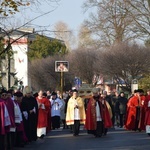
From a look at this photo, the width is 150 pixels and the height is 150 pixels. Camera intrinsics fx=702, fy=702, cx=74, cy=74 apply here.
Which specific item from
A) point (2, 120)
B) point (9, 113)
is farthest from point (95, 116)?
point (2, 120)

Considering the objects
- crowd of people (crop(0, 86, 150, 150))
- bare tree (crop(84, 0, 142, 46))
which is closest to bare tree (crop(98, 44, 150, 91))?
bare tree (crop(84, 0, 142, 46))

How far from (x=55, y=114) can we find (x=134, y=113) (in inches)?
166

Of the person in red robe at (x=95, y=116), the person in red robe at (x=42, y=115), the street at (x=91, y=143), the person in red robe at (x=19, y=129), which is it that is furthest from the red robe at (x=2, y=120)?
the person in red robe at (x=95, y=116)

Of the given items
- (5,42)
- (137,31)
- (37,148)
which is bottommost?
(37,148)

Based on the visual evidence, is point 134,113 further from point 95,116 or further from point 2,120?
point 2,120

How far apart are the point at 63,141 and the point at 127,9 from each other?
25585mm

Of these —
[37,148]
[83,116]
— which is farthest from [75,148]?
[83,116]

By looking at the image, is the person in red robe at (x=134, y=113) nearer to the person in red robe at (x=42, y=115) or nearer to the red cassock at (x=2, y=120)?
the person in red robe at (x=42, y=115)

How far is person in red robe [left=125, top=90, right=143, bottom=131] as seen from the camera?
1131 inches

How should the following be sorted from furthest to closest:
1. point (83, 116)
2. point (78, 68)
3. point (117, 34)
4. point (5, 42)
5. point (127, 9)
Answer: point (78, 68), point (117, 34), point (127, 9), point (83, 116), point (5, 42)

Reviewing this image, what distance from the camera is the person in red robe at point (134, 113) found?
28.7 meters

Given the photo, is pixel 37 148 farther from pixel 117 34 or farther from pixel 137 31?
pixel 117 34

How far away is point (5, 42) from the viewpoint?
20.2m

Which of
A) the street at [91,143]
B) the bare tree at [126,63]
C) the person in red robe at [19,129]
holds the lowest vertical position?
the street at [91,143]
